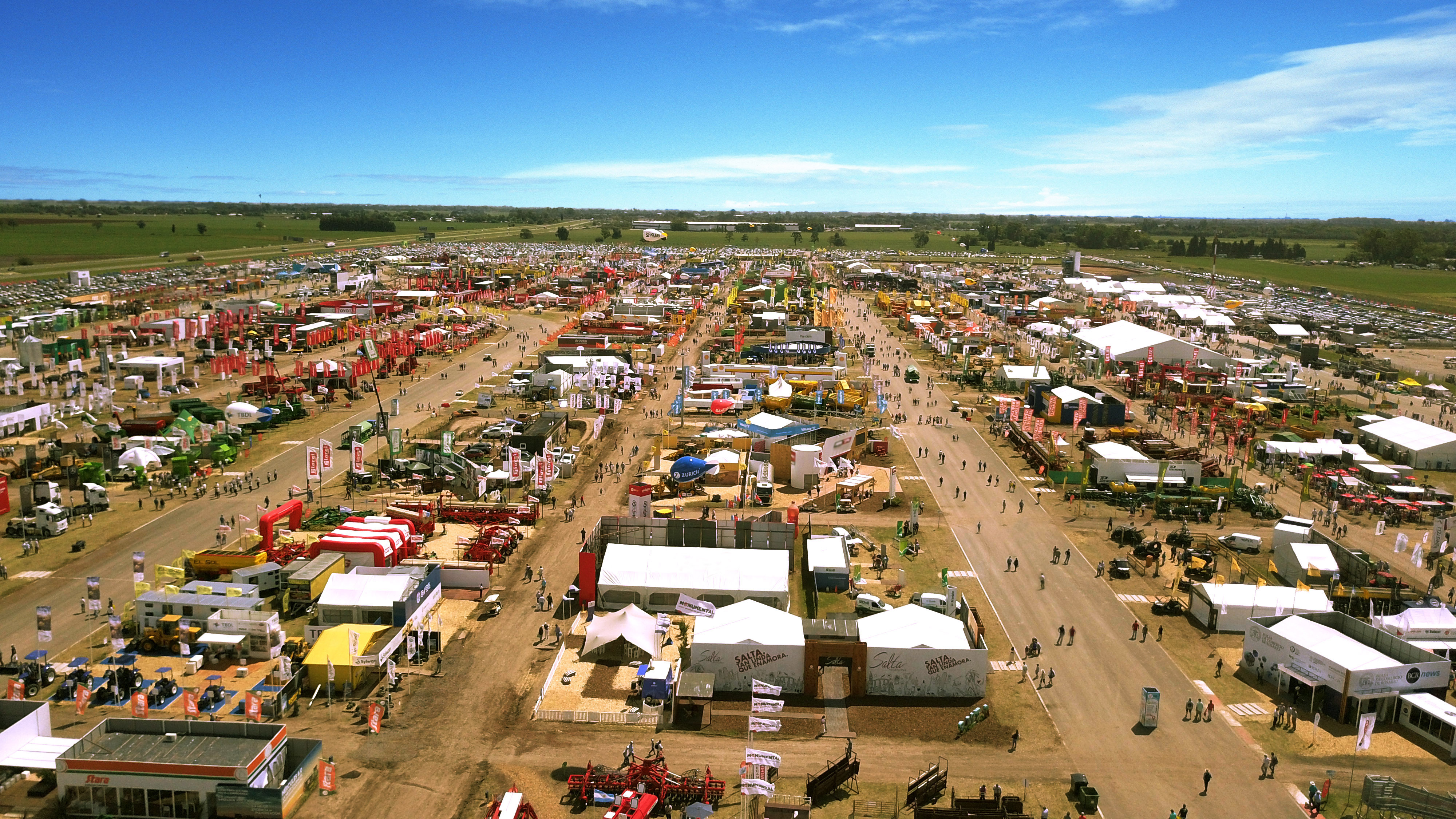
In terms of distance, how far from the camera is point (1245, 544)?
117 feet

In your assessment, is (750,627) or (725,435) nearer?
(750,627)

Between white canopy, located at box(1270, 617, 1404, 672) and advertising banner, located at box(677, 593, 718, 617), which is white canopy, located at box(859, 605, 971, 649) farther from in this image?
white canopy, located at box(1270, 617, 1404, 672)

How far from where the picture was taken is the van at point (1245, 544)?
35.6 metres

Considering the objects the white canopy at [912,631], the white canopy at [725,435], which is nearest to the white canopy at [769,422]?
the white canopy at [725,435]

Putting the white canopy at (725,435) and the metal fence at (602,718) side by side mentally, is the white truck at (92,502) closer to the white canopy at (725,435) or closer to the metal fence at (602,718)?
the metal fence at (602,718)

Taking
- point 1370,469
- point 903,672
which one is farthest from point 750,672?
point 1370,469

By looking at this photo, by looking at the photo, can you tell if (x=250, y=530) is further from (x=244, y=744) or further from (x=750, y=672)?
(x=750, y=672)

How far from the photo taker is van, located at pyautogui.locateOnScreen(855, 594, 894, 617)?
29094 millimetres

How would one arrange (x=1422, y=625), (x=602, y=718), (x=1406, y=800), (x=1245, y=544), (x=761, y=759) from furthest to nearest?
(x=1245, y=544) → (x=1422, y=625) → (x=602, y=718) → (x=1406, y=800) → (x=761, y=759)

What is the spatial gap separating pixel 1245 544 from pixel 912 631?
1853 cm

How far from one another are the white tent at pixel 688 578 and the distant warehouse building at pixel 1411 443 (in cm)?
3917

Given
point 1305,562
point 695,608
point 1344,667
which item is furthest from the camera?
point 1305,562

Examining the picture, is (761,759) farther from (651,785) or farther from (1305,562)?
(1305,562)

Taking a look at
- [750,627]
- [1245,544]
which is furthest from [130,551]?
[1245,544]
